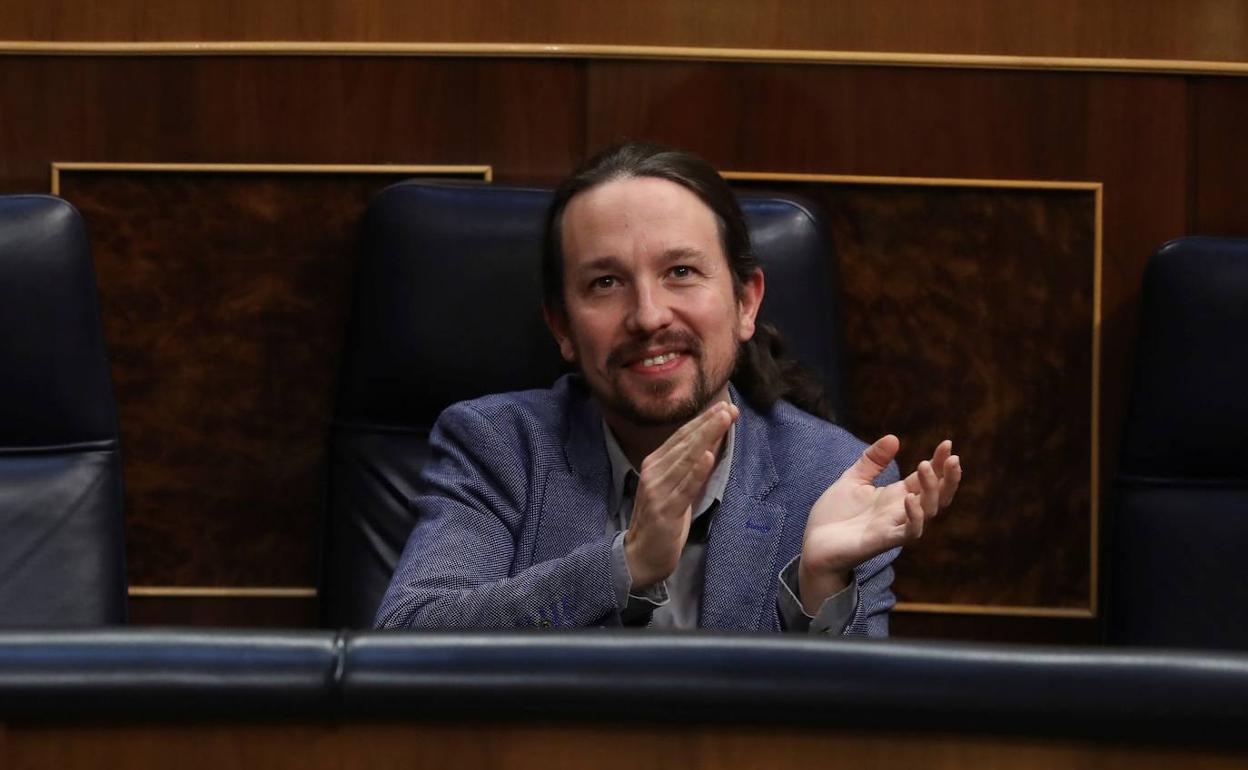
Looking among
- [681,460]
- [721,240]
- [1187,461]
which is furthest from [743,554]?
[1187,461]

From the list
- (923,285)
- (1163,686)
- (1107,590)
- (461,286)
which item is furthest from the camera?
(923,285)

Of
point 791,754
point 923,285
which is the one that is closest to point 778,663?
point 791,754

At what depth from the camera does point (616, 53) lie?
161 centimetres

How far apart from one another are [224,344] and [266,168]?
195mm

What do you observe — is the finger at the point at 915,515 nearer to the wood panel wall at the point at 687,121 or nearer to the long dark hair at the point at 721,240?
the long dark hair at the point at 721,240

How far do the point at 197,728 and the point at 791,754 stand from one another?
243 millimetres

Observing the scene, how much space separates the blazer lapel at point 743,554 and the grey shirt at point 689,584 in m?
0.01

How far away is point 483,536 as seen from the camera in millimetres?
1249

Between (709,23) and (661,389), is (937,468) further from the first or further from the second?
(709,23)

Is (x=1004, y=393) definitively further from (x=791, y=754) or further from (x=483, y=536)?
(x=791, y=754)

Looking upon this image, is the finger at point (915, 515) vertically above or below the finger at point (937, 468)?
below

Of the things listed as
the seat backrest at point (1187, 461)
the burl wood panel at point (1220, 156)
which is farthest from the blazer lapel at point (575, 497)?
the burl wood panel at point (1220, 156)

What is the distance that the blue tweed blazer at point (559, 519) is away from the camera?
3.75ft

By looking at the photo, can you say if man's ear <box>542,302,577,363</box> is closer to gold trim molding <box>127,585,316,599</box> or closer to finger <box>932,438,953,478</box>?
finger <box>932,438,953,478</box>
